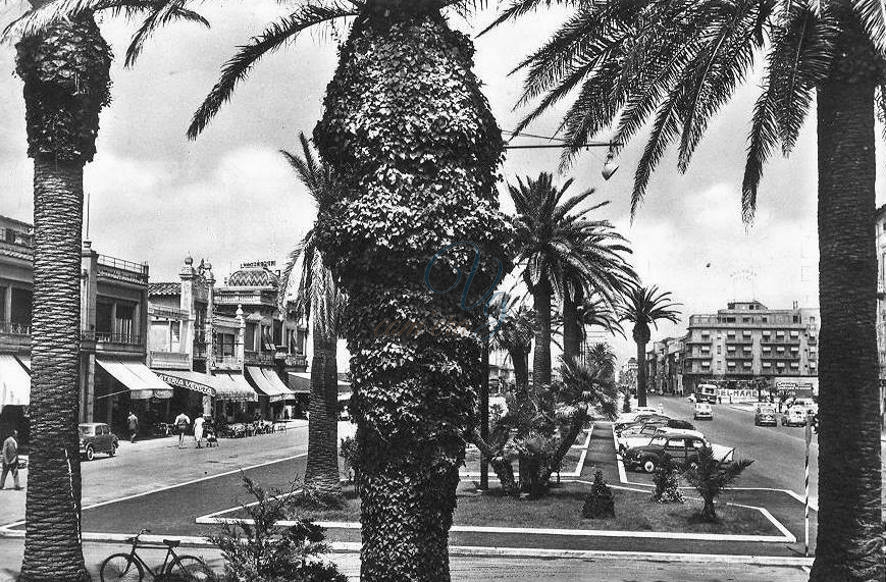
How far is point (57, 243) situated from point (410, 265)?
572cm

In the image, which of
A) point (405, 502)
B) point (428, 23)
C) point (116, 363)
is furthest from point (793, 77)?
point (116, 363)

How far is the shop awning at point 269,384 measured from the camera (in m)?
56.5

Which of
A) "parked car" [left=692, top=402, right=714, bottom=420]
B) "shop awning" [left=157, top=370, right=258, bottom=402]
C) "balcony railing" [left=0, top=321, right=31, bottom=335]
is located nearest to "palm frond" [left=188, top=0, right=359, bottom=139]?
"balcony railing" [left=0, top=321, right=31, bottom=335]

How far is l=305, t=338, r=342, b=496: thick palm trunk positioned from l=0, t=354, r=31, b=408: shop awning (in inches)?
577

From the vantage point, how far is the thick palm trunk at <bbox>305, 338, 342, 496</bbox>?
20266 millimetres

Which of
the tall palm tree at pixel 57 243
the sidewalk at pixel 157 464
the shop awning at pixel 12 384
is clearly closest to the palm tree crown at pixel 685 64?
the tall palm tree at pixel 57 243

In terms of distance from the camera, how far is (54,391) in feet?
35.1

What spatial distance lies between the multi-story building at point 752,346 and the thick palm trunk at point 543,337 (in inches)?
4732

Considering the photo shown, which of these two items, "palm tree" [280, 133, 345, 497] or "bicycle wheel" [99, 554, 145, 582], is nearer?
"bicycle wheel" [99, 554, 145, 582]

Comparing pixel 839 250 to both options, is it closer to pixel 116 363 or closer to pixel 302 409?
pixel 116 363

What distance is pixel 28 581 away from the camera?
35.2 ft

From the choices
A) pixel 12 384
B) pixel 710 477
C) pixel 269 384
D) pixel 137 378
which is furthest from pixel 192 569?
pixel 269 384

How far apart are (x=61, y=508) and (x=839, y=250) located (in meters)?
10.6

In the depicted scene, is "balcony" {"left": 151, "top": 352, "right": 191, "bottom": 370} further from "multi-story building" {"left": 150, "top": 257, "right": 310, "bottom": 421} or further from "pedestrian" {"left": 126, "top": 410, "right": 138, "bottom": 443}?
"pedestrian" {"left": 126, "top": 410, "right": 138, "bottom": 443}
